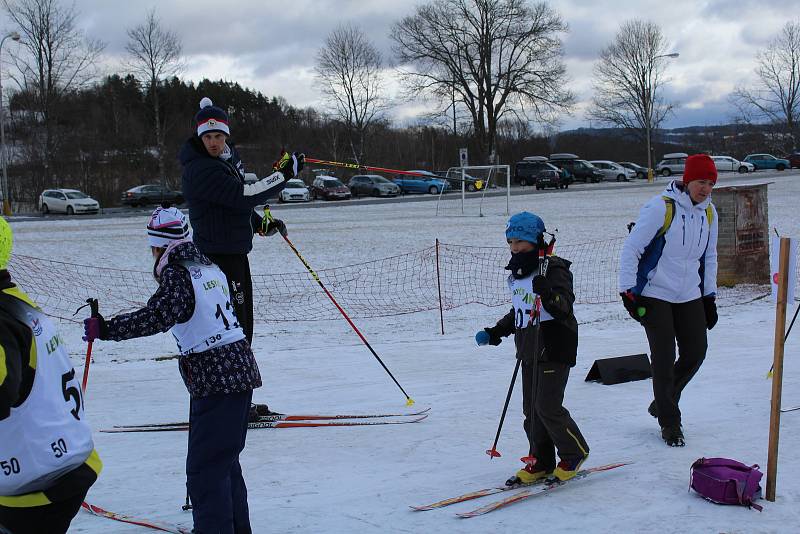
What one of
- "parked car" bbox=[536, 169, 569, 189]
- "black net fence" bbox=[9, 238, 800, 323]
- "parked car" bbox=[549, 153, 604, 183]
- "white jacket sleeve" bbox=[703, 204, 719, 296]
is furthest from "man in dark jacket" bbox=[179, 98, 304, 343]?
"parked car" bbox=[549, 153, 604, 183]

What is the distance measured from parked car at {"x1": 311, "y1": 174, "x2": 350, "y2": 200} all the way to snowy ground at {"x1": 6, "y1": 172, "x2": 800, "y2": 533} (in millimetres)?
29740

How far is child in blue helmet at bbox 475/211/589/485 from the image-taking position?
399cm

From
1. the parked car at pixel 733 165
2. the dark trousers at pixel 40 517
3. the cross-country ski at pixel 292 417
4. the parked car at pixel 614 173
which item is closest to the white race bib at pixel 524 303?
the cross-country ski at pixel 292 417

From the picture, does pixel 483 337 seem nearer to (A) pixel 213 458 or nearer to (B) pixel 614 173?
(A) pixel 213 458

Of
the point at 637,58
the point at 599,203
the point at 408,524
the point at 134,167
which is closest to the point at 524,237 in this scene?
the point at 408,524

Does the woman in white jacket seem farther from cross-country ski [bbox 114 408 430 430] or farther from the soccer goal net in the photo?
the soccer goal net

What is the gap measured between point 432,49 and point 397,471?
53181 millimetres

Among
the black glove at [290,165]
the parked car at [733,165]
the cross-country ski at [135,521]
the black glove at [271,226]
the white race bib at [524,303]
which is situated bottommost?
the cross-country ski at [135,521]

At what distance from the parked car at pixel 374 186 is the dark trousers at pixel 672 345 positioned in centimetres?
3691

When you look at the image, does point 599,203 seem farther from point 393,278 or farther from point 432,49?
point 432,49

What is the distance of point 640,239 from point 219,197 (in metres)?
2.51

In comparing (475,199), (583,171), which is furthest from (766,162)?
(475,199)

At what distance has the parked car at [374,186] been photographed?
136ft

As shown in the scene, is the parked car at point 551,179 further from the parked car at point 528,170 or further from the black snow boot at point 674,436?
the black snow boot at point 674,436
